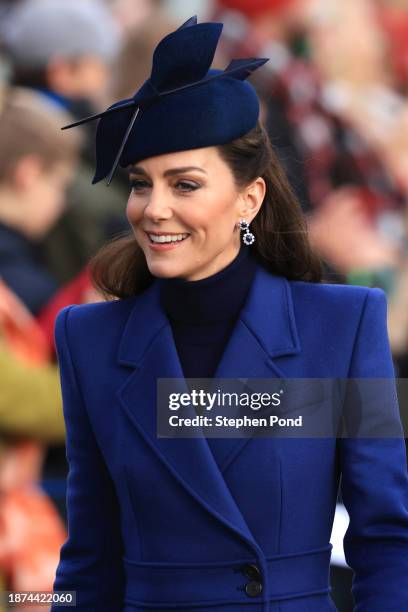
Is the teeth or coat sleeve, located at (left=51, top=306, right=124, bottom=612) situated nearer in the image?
the teeth

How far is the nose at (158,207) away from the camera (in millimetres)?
2883

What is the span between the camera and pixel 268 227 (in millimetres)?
3115

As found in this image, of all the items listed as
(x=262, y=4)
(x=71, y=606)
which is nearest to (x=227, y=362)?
(x=71, y=606)

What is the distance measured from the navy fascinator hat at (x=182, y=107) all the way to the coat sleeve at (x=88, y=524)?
1.62 ft

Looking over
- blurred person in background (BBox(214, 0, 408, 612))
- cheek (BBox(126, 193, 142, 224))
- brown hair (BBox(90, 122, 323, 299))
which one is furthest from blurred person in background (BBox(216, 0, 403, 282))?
cheek (BBox(126, 193, 142, 224))

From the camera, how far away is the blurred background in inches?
202

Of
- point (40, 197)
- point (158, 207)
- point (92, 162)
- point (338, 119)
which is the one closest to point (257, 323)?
point (158, 207)

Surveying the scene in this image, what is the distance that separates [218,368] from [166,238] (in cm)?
29

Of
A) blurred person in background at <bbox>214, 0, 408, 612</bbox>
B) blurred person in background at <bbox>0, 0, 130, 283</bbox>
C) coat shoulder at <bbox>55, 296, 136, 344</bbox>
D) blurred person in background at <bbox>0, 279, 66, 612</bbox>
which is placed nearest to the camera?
coat shoulder at <bbox>55, 296, 136, 344</bbox>

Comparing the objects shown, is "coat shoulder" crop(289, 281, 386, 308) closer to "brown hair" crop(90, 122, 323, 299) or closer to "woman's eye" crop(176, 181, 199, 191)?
"brown hair" crop(90, 122, 323, 299)

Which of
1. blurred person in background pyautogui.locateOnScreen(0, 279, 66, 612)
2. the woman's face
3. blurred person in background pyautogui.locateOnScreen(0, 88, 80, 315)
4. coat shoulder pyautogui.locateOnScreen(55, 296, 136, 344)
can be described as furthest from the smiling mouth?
blurred person in background pyautogui.locateOnScreen(0, 88, 80, 315)

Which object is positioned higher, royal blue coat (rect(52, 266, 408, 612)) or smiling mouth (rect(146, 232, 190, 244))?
smiling mouth (rect(146, 232, 190, 244))

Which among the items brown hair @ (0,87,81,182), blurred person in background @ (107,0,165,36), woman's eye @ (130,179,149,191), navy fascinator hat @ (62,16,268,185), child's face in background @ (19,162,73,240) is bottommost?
woman's eye @ (130,179,149,191)

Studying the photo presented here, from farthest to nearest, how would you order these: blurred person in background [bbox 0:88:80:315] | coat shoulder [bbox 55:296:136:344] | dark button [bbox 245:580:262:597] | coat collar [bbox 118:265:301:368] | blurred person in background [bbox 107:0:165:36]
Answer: blurred person in background [bbox 107:0:165:36] < blurred person in background [bbox 0:88:80:315] < coat shoulder [bbox 55:296:136:344] < coat collar [bbox 118:265:301:368] < dark button [bbox 245:580:262:597]
